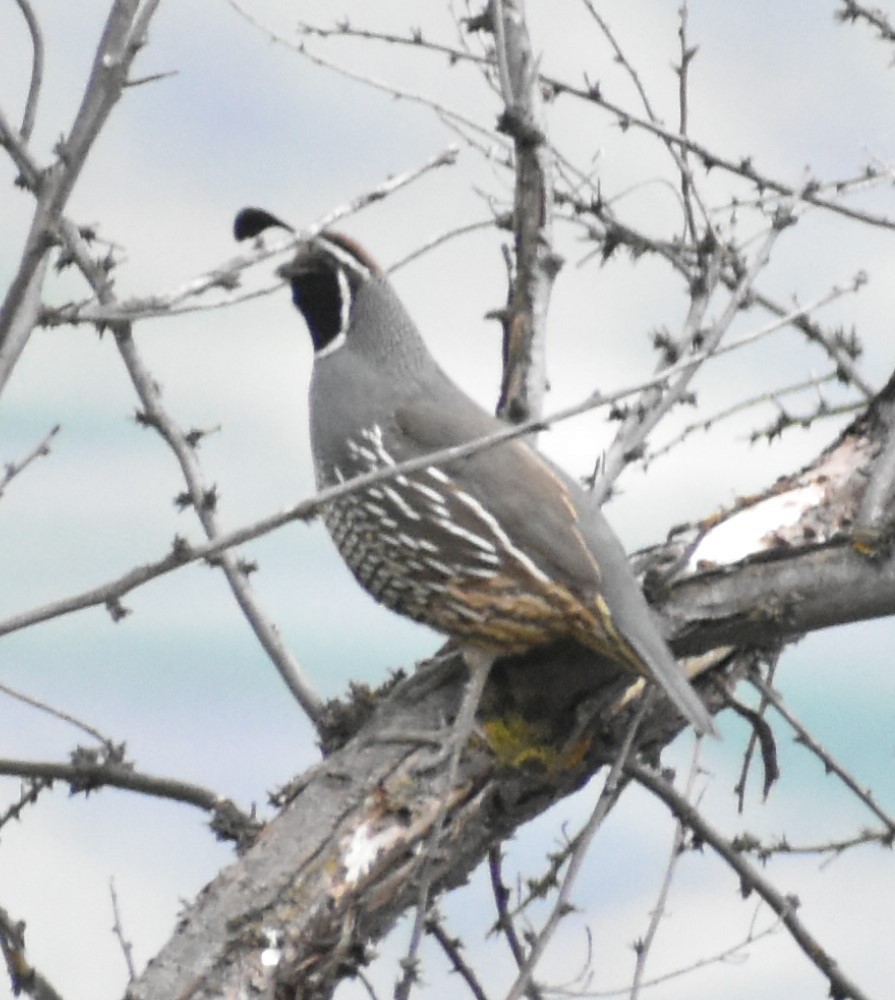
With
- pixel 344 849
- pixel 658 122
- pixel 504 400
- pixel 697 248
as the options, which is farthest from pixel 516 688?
pixel 658 122

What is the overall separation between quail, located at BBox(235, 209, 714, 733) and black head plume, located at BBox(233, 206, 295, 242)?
2cm

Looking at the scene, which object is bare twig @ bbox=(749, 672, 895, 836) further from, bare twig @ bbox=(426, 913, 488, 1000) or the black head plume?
the black head plume

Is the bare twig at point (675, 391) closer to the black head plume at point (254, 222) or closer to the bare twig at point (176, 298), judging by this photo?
the black head plume at point (254, 222)

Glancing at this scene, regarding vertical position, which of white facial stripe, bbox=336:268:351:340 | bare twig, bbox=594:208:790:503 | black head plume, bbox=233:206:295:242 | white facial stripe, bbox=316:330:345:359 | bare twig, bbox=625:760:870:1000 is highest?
black head plume, bbox=233:206:295:242

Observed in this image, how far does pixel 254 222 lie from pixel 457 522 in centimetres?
119

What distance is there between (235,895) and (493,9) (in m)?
2.62

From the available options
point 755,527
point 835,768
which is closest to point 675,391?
point 755,527

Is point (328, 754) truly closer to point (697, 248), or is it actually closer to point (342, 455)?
point (342, 455)

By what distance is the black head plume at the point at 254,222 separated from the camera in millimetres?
4770

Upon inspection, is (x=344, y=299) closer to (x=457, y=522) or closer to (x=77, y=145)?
(x=457, y=522)

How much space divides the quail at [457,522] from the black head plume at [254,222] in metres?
0.02

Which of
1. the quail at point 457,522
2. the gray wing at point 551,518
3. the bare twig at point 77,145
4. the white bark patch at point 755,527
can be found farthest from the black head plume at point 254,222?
the bare twig at point 77,145

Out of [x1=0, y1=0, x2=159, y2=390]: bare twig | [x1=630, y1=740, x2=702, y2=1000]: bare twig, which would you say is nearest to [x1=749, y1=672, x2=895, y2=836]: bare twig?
[x1=630, y1=740, x2=702, y2=1000]: bare twig

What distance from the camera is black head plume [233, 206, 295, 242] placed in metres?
4.77
